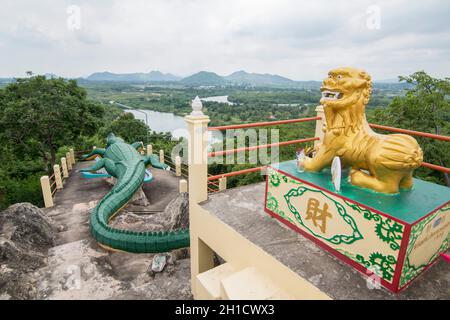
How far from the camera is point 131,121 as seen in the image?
18.6 m

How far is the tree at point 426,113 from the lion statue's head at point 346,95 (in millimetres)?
7887

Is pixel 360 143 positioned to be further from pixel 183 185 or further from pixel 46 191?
pixel 46 191

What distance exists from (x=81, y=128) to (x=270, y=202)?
394 inches

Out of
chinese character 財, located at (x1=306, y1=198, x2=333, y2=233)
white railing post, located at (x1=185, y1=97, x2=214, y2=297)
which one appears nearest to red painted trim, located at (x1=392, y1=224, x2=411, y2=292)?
chinese character 財, located at (x1=306, y1=198, x2=333, y2=233)

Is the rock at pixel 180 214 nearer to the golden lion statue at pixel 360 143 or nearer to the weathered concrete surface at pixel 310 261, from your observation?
the weathered concrete surface at pixel 310 261

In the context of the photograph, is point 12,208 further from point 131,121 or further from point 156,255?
point 131,121

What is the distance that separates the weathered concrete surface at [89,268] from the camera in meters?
4.03

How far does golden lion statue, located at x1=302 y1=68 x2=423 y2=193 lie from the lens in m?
2.07

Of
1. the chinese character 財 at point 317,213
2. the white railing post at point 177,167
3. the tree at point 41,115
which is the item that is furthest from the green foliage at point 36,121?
the chinese character 財 at point 317,213

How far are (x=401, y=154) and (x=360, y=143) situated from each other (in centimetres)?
33

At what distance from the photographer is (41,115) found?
9.03 metres

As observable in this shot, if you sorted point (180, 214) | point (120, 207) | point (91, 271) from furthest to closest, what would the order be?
point (120, 207), point (180, 214), point (91, 271)

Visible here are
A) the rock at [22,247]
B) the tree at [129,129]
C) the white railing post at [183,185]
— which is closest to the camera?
the rock at [22,247]

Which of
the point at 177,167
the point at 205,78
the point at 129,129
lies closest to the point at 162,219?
the point at 177,167
